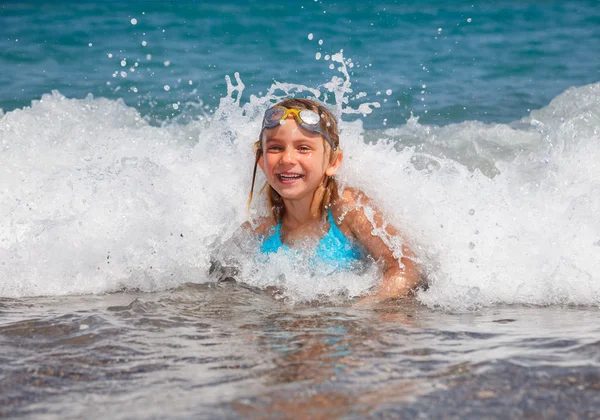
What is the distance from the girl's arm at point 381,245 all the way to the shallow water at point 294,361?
357mm

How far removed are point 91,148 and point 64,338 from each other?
4.55 meters

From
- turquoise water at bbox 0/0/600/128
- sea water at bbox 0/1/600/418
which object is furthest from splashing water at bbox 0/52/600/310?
turquoise water at bbox 0/0/600/128

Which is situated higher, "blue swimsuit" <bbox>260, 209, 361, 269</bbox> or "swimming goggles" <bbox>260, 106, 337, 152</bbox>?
"swimming goggles" <bbox>260, 106, 337, 152</bbox>

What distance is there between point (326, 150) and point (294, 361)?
206 centimetres

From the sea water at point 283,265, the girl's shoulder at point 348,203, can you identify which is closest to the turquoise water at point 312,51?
the sea water at point 283,265

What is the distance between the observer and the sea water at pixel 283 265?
2605 mm

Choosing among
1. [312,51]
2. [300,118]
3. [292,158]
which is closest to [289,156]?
[292,158]

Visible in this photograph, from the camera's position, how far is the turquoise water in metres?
10.7

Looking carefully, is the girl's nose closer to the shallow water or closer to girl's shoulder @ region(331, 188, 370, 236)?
girl's shoulder @ region(331, 188, 370, 236)

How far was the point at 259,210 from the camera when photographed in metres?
5.18

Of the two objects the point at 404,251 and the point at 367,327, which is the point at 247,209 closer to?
the point at 404,251

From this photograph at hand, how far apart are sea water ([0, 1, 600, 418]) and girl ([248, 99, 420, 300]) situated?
0.44 ft

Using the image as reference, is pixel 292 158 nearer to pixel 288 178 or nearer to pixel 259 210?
pixel 288 178

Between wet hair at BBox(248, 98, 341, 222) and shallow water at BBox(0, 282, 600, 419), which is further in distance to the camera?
wet hair at BBox(248, 98, 341, 222)
